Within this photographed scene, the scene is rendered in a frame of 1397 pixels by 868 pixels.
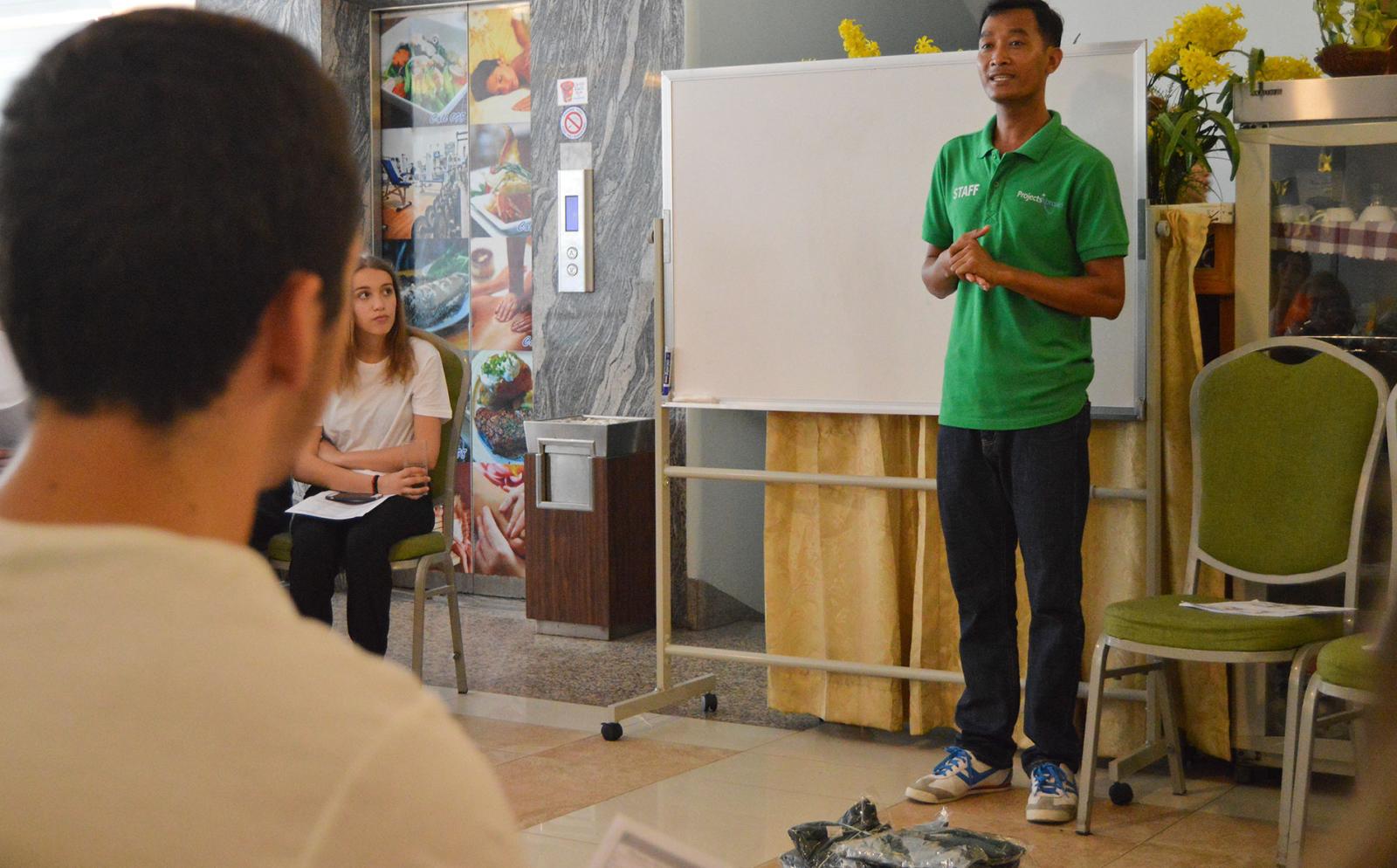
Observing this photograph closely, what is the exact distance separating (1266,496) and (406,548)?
2.04 m

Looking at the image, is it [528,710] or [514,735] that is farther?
[528,710]

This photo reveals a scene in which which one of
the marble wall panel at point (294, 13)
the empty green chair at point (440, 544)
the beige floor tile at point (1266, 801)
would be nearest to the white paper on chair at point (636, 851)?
the beige floor tile at point (1266, 801)

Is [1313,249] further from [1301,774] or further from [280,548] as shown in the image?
[280,548]

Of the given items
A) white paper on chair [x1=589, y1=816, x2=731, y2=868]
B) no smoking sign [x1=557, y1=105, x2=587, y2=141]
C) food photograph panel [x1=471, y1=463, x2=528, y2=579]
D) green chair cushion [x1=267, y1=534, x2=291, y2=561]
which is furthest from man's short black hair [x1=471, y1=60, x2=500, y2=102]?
white paper on chair [x1=589, y1=816, x2=731, y2=868]

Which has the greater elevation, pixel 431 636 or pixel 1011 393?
pixel 1011 393

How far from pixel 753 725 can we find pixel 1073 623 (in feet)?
3.45

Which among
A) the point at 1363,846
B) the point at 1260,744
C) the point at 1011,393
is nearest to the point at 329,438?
the point at 1011,393

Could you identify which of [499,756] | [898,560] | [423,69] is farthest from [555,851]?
[423,69]

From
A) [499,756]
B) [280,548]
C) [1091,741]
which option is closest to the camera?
[1091,741]

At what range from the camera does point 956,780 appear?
308 centimetres

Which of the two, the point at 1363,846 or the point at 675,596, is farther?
the point at 675,596

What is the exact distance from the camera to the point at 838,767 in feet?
11.1

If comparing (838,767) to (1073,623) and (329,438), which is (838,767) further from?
(329,438)

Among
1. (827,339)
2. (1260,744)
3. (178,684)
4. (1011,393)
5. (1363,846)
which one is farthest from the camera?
(827,339)
